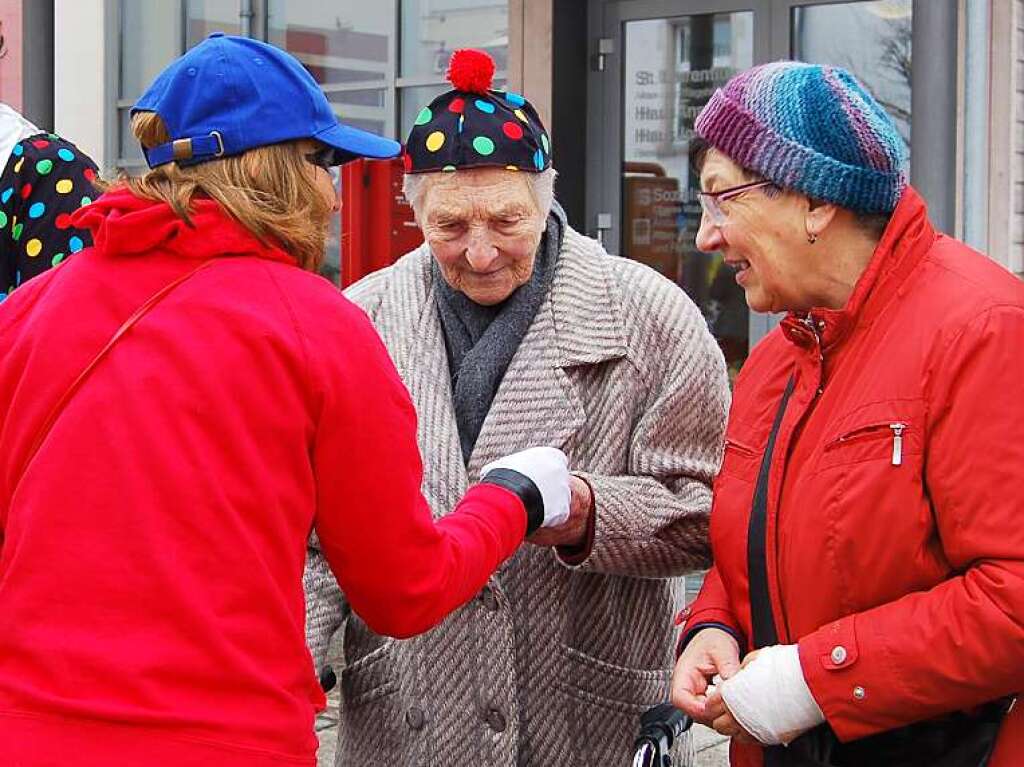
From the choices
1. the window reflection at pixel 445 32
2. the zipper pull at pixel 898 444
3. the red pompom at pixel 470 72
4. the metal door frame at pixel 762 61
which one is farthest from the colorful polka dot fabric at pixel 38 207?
the window reflection at pixel 445 32

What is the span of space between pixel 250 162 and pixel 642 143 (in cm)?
590

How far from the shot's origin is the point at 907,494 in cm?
219

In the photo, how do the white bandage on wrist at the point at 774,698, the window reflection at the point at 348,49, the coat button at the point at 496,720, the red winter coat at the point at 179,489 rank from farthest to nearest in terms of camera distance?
the window reflection at the point at 348,49
the coat button at the point at 496,720
the white bandage on wrist at the point at 774,698
the red winter coat at the point at 179,489

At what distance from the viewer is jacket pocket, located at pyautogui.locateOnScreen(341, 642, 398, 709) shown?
2969 mm

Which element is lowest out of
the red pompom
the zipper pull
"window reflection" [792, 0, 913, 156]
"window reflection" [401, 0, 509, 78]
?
the zipper pull

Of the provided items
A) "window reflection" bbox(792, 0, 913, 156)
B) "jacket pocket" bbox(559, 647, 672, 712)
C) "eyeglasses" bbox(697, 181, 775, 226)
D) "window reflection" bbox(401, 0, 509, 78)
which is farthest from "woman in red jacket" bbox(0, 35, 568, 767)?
"window reflection" bbox(401, 0, 509, 78)

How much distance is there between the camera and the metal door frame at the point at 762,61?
5625 mm

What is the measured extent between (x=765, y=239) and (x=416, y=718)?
1124mm

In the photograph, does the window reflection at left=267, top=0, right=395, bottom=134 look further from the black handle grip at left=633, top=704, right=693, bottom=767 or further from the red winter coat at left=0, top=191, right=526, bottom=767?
the red winter coat at left=0, top=191, right=526, bottom=767

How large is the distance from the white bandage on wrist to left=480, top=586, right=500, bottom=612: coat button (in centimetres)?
67

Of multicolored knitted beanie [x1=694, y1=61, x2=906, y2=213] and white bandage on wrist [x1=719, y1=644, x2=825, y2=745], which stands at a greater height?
multicolored knitted beanie [x1=694, y1=61, x2=906, y2=213]

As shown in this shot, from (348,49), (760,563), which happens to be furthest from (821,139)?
(348,49)

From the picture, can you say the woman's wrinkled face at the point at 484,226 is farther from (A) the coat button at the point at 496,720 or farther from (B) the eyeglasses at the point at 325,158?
(A) the coat button at the point at 496,720

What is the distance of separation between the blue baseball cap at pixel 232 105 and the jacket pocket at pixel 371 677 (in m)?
1.09
